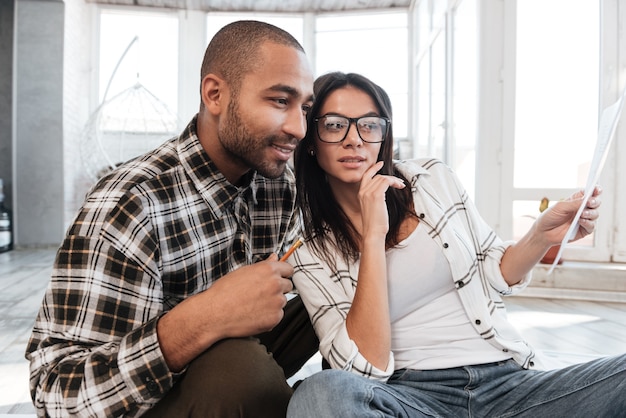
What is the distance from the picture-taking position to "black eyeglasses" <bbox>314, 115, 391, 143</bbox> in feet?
4.66

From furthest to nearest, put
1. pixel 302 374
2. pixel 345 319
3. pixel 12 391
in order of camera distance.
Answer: pixel 302 374 → pixel 12 391 → pixel 345 319

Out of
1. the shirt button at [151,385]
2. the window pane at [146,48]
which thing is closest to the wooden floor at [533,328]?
the shirt button at [151,385]

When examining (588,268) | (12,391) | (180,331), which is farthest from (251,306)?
(588,268)

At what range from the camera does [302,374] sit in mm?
2209

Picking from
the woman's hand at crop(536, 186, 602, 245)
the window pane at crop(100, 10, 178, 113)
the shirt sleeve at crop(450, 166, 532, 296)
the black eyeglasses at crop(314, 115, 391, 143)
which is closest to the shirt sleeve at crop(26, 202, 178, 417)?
the black eyeglasses at crop(314, 115, 391, 143)

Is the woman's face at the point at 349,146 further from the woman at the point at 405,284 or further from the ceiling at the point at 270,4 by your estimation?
the ceiling at the point at 270,4

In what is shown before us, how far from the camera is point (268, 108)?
1271 mm

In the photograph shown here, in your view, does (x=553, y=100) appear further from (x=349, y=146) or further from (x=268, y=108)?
(x=268, y=108)

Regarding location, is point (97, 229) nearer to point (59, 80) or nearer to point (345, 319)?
point (345, 319)

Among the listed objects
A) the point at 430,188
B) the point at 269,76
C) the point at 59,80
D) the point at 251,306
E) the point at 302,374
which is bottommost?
the point at 302,374

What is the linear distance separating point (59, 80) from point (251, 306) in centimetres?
619

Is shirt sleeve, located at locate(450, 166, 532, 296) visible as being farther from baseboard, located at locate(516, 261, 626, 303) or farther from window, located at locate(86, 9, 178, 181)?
window, located at locate(86, 9, 178, 181)

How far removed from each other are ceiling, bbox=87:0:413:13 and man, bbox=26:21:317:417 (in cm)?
631

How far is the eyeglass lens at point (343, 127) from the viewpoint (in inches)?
55.9
